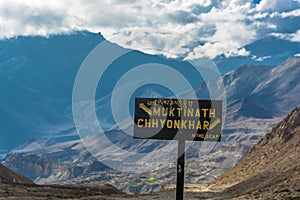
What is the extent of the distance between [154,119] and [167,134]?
1.28m

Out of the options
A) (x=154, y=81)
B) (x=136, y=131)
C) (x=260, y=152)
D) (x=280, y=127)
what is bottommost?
(x=136, y=131)

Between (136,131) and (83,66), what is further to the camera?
(136,131)

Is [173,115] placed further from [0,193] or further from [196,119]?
[0,193]

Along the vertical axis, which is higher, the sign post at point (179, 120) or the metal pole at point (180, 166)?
the sign post at point (179, 120)

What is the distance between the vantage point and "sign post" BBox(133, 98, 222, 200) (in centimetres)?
2728

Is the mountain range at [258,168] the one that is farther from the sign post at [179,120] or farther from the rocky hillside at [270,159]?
the sign post at [179,120]

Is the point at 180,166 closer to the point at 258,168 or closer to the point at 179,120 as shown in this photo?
the point at 179,120

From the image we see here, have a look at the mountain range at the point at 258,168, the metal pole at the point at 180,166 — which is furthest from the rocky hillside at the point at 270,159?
the metal pole at the point at 180,166

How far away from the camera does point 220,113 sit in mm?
27328

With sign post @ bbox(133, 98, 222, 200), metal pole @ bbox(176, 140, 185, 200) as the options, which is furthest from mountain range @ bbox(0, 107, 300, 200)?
sign post @ bbox(133, 98, 222, 200)

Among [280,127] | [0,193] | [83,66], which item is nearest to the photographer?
[83,66]

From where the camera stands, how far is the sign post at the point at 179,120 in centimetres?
2728

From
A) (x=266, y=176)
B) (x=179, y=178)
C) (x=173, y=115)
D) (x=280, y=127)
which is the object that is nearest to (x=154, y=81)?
(x=173, y=115)

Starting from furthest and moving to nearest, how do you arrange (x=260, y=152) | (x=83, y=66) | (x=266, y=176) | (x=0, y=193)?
(x=260, y=152) → (x=266, y=176) → (x=0, y=193) → (x=83, y=66)
